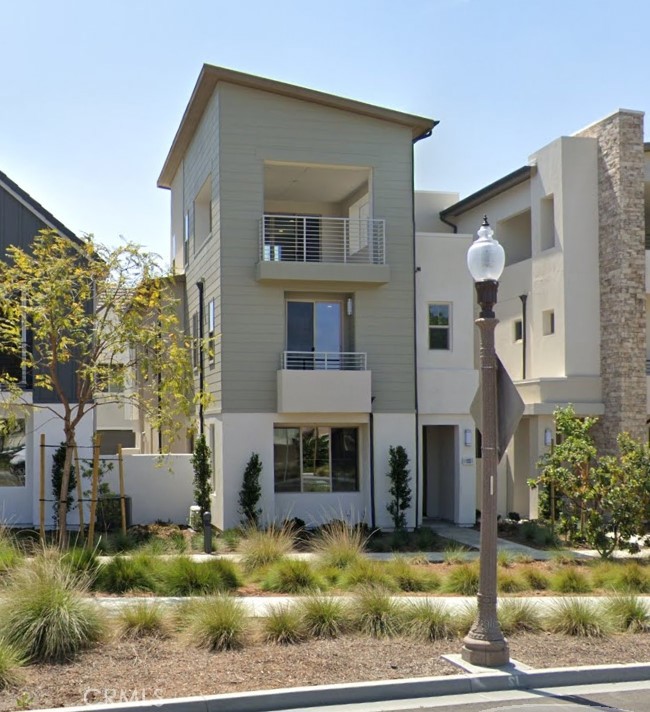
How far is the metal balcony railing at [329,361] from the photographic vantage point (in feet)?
73.4

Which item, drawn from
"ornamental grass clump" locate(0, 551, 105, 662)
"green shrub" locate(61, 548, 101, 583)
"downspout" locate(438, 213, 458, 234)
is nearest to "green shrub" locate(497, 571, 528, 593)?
"green shrub" locate(61, 548, 101, 583)

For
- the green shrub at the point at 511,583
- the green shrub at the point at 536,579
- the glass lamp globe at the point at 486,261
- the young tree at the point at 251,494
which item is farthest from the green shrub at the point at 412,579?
the young tree at the point at 251,494

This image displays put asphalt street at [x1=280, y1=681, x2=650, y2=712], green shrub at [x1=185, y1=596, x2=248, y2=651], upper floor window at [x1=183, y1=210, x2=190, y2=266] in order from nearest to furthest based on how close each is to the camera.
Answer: asphalt street at [x1=280, y1=681, x2=650, y2=712] → green shrub at [x1=185, y1=596, x2=248, y2=651] → upper floor window at [x1=183, y1=210, x2=190, y2=266]

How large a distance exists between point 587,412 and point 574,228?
4594 mm

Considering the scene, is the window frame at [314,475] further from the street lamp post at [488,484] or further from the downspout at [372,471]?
the street lamp post at [488,484]

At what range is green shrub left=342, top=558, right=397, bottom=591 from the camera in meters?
12.7

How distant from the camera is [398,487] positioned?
2188 centimetres

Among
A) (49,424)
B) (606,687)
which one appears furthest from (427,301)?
(606,687)

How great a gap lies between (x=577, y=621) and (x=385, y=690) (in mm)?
3251

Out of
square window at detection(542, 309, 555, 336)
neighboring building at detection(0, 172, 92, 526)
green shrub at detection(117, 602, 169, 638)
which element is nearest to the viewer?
green shrub at detection(117, 602, 169, 638)

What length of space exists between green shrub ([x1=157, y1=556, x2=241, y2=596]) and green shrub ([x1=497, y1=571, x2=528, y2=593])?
3854 millimetres

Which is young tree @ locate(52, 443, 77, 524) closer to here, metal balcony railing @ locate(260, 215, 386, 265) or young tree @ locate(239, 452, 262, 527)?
young tree @ locate(239, 452, 262, 527)

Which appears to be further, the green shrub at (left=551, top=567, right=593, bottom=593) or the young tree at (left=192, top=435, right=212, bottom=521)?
the young tree at (left=192, top=435, right=212, bottom=521)

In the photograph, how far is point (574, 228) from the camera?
23.4m
